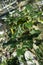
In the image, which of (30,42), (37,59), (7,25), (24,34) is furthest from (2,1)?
(37,59)

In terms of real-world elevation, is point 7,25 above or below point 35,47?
above

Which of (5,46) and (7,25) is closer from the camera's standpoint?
(5,46)

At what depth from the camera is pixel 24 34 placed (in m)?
5.19

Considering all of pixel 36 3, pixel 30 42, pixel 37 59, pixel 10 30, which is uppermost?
pixel 36 3

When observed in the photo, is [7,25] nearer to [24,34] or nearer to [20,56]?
[24,34]

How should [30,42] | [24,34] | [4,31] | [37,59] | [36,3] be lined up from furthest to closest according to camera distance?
[36,3] → [4,31] → [24,34] → [30,42] → [37,59]

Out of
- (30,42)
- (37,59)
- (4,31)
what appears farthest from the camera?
(4,31)

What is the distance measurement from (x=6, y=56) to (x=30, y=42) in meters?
0.55

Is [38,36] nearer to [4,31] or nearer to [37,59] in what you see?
[37,59]

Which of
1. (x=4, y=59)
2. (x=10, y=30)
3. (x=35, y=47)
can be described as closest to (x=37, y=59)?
(x=35, y=47)

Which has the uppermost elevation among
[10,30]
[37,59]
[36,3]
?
[36,3]

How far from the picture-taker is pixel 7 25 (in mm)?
5668

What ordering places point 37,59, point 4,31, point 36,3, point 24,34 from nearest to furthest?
1. point 37,59
2. point 24,34
3. point 4,31
4. point 36,3

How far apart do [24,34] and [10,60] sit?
0.77 metres
